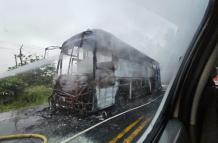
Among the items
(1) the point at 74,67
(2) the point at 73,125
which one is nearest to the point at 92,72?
(1) the point at 74,67

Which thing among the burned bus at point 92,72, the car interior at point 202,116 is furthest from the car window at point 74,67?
the car interior at point 202,116

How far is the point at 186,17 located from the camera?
1.32m

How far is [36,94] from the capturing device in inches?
25.1

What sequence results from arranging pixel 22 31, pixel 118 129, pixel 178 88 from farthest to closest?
1. pixel 178 88
2. pixel 118 129
3. pixel 22 31

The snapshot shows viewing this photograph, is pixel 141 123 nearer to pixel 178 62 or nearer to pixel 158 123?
pixel 158 123

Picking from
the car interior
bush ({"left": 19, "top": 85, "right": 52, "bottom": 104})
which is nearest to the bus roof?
bush ({"left": 19, "top": 85, "right": 52, "bottom": 104})

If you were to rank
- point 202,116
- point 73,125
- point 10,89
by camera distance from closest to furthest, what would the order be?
point 10,89 < point 73,125 < point 202,116

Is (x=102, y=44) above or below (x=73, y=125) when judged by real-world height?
above

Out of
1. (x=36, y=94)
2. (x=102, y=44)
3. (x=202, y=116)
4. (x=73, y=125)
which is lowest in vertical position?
(x=202, y=116)

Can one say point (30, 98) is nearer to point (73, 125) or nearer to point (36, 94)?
point (36, 94)

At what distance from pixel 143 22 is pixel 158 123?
0.62 metres

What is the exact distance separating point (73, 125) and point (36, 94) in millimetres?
164

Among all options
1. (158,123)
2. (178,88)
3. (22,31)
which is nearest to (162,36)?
(178,88)

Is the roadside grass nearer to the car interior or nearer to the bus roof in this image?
the bus roof
